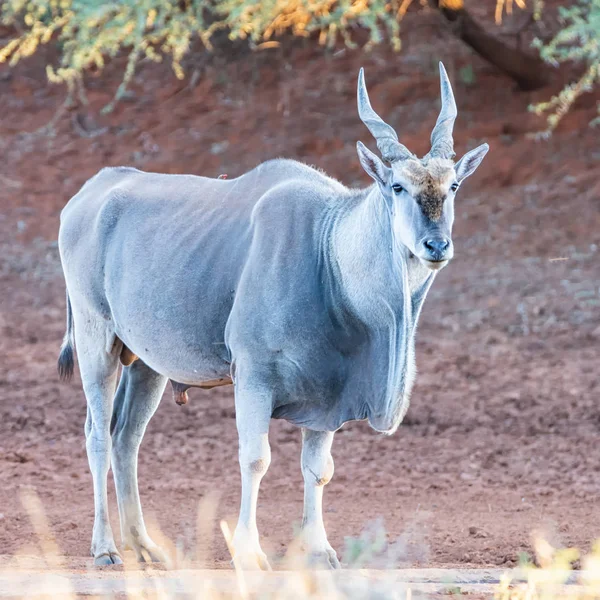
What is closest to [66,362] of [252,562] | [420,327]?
[252,562]

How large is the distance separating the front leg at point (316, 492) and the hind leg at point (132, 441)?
0.88m

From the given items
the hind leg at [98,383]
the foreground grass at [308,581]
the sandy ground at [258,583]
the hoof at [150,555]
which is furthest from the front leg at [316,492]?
the hind leg at [98,383]

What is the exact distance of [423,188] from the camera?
450 centimetres

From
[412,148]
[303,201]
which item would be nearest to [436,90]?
[412,148]

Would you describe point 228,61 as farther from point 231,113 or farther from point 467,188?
point 467,188

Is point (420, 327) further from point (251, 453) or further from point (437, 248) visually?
point (437, 248)

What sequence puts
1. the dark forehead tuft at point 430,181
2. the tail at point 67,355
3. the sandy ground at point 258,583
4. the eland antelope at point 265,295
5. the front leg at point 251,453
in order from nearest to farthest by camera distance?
1. the sandy ground at point 258,583
2. the dark forehead tuft at point 430,181
3. the eland antelope at point 265,295
4. the front leg at point 251,453
5. the tail at point 67,355

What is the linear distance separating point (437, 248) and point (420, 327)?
5.93m

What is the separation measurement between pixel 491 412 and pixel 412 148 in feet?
14.9

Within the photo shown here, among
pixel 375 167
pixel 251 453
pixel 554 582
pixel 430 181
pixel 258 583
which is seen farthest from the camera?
pixel 251 453

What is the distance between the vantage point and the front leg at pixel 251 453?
4.97m

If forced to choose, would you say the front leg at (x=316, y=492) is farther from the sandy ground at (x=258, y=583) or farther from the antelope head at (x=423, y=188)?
the antelope head at (x=423, y=188)

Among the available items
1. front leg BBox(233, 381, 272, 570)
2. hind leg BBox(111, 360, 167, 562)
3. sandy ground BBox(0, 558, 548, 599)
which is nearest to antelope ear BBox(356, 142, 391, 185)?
front leg BBox(233, 381, 272, 570)

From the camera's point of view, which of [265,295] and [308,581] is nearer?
[308,581]
